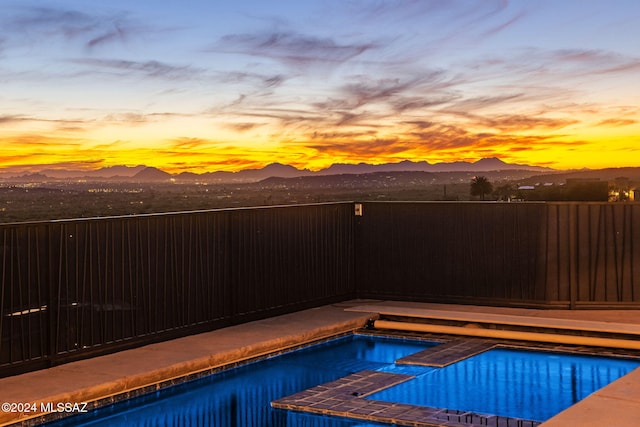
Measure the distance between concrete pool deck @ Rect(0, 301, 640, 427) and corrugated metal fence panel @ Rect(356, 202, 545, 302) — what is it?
28 cm

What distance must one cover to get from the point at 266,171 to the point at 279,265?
11429 mm

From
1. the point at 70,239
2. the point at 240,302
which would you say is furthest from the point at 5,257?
the point at 240,302

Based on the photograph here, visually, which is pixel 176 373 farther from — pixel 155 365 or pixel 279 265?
pixel 279 265


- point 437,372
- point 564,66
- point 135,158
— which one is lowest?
point 437,372

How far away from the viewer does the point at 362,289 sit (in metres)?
10.4

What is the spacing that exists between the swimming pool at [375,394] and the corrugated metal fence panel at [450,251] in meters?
1.86

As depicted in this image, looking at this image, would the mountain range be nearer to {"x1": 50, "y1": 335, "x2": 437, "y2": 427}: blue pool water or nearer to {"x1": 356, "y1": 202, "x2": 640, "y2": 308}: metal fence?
{"x1": 356, "y1": 202, "x2": 640, "y2": 308}: metal fence

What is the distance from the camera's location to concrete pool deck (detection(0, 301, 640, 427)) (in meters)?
5.11

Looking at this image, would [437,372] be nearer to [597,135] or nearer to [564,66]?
[564,66]

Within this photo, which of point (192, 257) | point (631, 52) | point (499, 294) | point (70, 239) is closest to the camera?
point (70, 239)

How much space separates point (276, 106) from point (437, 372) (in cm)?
993

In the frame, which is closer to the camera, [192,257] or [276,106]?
[192,257]

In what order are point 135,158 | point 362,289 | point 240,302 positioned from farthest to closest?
point 135,158, point 362,289, point 240,302

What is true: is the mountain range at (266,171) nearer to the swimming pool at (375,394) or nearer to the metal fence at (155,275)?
the metal fence at (155,275)
